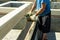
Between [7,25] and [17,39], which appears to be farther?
[17,39]

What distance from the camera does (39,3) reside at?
4.10 metres

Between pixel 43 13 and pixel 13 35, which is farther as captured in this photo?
pixel 13 35

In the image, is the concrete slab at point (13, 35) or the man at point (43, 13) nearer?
the man at point (43, 13)

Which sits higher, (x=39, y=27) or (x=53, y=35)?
(x=39, y=27)

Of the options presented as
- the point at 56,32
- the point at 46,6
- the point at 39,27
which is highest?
the point at 46,6

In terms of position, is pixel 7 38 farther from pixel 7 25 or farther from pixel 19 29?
pixel 7 25

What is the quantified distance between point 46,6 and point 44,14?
219mm

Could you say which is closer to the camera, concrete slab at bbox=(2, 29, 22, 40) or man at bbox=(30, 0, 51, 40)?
man at bbox=(30, 0, 51, 40)

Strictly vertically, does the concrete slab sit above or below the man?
below

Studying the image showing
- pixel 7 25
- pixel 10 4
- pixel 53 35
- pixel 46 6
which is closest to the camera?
pixel 7 25

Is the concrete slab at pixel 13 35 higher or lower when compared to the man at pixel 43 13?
lower

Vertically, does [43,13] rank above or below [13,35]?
above

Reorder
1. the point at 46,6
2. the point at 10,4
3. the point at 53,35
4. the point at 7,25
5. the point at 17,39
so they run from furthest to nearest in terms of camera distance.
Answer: the point at 10,4, the point at 53,35, the point at 17,39, the point at 46,6, the point at 7,25

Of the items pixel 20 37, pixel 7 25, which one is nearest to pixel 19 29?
pixel 20 37
